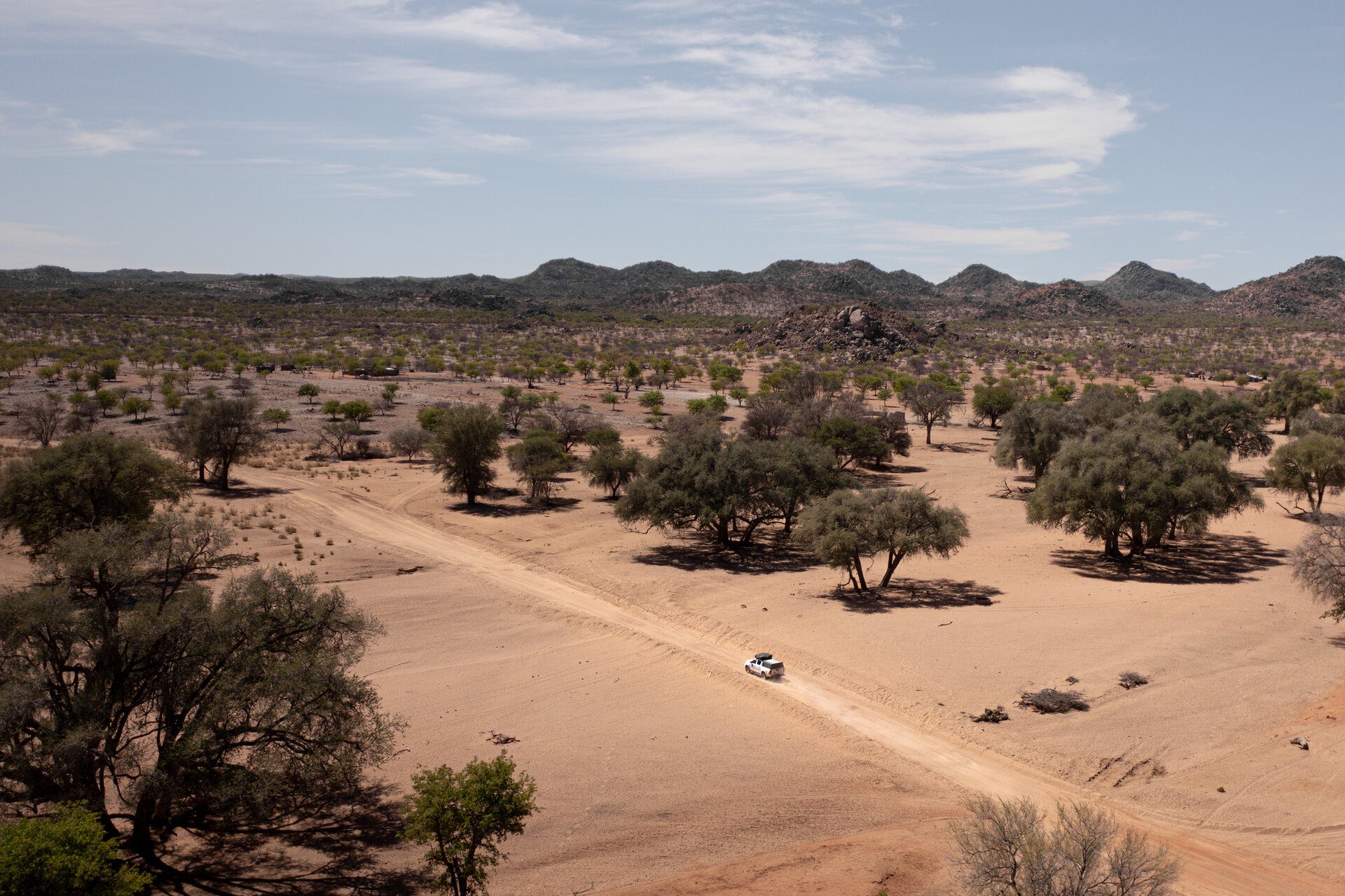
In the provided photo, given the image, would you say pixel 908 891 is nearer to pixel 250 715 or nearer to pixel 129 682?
pixel 250 715

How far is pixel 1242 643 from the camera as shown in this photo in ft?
97.0

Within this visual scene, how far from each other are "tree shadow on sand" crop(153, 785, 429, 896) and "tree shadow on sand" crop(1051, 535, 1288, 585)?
31.5 m

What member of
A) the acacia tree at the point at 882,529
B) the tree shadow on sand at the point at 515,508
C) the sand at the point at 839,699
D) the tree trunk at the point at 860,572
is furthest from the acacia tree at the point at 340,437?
the tree trunk at the point at 860,572

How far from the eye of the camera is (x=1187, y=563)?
133 ft

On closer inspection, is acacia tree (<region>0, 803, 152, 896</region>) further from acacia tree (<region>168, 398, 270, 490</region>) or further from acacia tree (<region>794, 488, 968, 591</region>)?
acacia tree (<region>168, 398, 270, 490</region>)

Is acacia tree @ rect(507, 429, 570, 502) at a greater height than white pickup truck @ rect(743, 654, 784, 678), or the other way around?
acacia tree @ rect(507, 429, 570, 502)

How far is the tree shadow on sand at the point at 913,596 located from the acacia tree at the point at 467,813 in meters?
20.7

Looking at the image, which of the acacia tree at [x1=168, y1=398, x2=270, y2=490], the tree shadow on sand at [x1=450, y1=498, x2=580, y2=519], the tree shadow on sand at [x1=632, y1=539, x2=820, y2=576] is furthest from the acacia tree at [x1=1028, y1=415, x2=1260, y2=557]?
the acacia tree at [x1=168, y1=398, x2=270, y2=490]

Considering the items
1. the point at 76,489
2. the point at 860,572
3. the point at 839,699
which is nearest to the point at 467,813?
the point at 839,699

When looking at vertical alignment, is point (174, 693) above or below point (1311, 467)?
below

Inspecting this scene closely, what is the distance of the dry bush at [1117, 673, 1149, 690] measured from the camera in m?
26.1

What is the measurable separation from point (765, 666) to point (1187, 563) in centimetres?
2474

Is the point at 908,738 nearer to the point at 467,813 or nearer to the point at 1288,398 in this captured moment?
the point at 467,813

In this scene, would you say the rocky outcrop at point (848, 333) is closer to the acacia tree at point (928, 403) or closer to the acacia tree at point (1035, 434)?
the acacia tree at point (928, 403)
